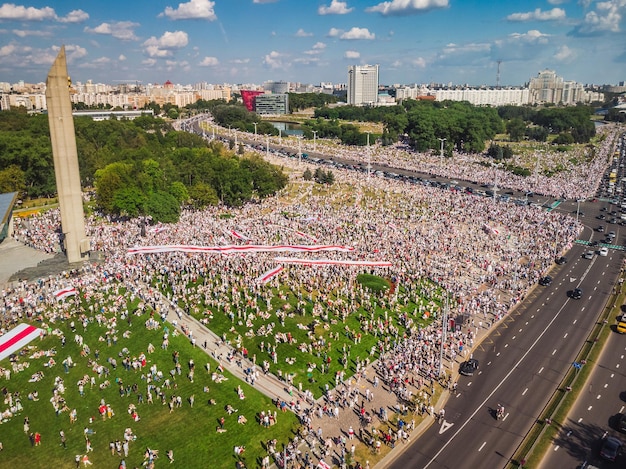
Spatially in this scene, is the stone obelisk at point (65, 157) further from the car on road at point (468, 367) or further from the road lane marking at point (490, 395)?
the road lane marking at point (490, 395)

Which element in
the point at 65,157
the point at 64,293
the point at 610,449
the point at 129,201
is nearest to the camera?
the point at 610,449

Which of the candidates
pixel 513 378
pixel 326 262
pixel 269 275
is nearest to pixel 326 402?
pixel 513 378

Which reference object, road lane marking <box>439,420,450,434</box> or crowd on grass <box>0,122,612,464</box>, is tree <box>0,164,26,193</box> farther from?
road lane marking <box>439,420,450,434</box>

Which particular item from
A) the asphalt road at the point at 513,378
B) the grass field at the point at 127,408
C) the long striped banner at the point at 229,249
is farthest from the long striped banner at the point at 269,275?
the asphalt road at the point at 513,378

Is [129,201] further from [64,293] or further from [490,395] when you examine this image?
[490,395]

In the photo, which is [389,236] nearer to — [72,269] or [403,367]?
[403,367]
